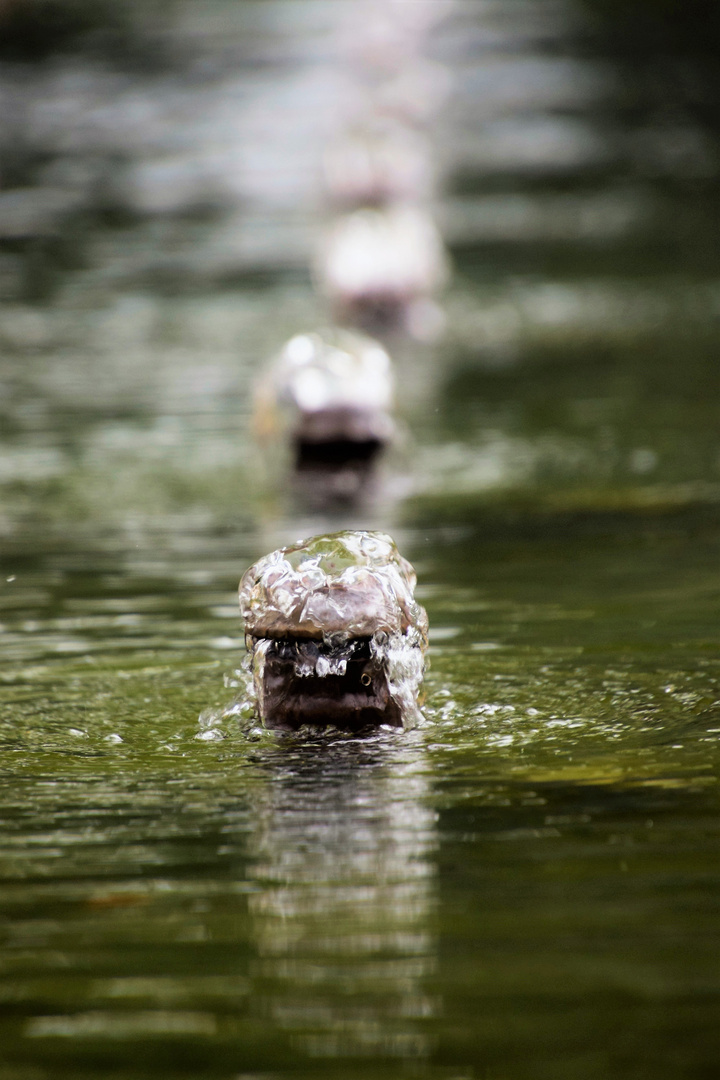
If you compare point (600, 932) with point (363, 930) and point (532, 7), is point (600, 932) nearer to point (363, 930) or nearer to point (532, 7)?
point (363, 930)

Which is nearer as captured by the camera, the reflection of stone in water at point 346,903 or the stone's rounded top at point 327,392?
the reflection of stone in water at point 346,903

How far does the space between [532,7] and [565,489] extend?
23.0 m

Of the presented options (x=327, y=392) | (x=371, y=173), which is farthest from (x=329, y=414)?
(x=371, y=173)

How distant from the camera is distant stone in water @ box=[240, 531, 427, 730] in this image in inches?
147

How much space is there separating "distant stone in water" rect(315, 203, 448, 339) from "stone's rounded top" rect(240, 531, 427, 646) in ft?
26.4

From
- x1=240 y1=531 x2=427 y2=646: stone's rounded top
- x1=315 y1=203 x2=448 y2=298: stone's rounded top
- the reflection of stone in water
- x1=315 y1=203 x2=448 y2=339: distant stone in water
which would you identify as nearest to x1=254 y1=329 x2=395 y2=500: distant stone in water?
x1=240 y1=531 x2=427 y2=646: stone's rounded top

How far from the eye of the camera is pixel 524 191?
18.9 meters

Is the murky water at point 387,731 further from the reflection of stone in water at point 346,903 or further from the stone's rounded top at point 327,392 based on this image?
the stone's rounded top at point 327,392

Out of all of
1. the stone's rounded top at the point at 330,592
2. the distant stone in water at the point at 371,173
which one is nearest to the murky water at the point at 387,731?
the stone's rounded top at the point at 330,592

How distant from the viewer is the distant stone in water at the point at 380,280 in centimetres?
1212

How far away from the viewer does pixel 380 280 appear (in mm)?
12242

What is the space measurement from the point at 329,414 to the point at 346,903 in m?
4.91

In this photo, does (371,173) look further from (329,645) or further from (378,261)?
(329,645)

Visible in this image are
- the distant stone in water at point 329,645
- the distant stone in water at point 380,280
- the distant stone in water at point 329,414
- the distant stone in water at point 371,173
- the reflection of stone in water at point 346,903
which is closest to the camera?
the reflection of stone in water at point 346,903
